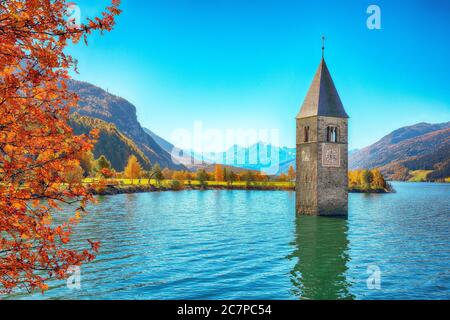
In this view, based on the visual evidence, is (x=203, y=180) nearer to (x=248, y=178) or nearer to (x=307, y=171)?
(x=248, y=178)

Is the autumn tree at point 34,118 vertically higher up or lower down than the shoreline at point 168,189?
higher up

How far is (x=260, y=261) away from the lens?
2538cm

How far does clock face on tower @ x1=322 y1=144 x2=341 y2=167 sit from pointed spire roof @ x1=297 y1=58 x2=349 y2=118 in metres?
3.94

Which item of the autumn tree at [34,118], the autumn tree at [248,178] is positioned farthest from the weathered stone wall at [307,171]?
the autumn tree at [248,178]

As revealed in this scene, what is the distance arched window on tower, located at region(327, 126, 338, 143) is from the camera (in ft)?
169

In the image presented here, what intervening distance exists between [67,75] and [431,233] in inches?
1607

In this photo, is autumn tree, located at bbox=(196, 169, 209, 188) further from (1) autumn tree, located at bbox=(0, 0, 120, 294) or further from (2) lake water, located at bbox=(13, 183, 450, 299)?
(1) autumn tree, located at bbox=(0, 0, 120, 294)

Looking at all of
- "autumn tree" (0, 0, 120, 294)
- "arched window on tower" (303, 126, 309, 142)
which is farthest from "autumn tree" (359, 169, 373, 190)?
"autumn tree" (0, 0, 120, 294)

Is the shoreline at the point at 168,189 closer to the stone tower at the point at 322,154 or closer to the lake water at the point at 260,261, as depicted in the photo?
the stone tower at the point at 322,154

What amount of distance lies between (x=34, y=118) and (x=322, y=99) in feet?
155

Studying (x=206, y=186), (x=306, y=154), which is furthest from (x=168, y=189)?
(x=306, y=154)

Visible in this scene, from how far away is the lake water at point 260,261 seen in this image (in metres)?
18.9
